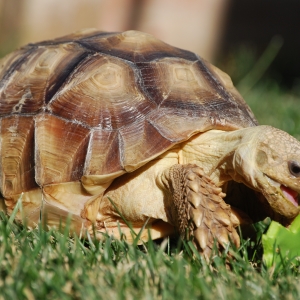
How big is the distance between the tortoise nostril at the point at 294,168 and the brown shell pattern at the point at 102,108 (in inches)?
15.3

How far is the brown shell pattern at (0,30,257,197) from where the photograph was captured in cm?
215

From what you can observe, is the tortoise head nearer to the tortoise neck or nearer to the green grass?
the tortoise neck

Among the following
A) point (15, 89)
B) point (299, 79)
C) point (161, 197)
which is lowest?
point (299, 79)

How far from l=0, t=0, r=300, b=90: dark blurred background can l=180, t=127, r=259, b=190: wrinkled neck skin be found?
3594 millimetres

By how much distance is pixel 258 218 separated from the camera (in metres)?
2.35

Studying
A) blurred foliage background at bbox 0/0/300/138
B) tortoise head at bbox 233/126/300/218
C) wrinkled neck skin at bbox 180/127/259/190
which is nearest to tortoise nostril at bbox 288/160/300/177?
tortoise head at bbox 233/126/300/218

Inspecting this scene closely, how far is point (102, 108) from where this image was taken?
2.23 meters

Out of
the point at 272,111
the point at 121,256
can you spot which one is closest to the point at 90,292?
the point at 121,256

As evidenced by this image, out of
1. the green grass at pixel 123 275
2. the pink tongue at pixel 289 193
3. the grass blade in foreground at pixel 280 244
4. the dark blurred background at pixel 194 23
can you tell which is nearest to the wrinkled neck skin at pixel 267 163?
the pink tongue at pixel 289 193

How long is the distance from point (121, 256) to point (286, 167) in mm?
726

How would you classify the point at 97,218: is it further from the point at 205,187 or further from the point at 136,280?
the point at 136,280

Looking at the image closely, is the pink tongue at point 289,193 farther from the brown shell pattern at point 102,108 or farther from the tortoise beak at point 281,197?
the brown shell pattern at point 102,108

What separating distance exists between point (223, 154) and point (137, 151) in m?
0.38

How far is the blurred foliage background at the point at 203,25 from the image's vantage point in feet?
20.5
